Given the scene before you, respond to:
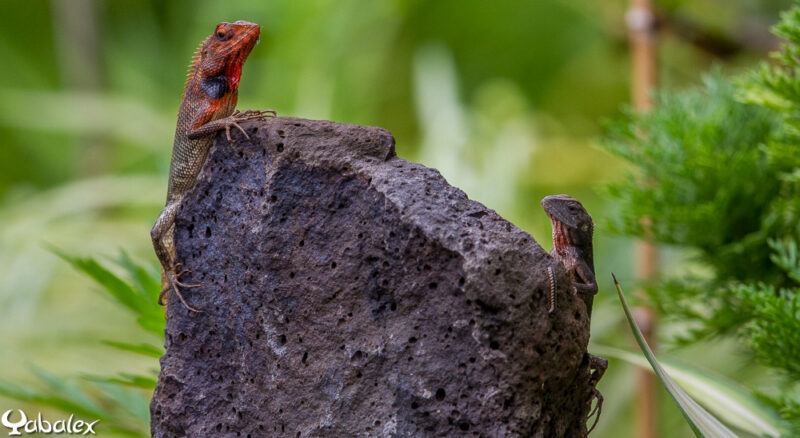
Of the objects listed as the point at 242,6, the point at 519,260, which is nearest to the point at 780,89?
the point at 519,260

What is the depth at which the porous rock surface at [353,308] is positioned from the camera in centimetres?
162

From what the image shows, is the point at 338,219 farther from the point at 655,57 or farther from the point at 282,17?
the point at 282,17

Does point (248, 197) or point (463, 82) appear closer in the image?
point (248, 197)

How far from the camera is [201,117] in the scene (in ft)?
7.01

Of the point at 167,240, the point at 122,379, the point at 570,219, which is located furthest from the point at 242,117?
the point at 122,379

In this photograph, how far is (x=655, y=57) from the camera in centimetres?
407

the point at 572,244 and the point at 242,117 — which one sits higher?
the point at 242,117

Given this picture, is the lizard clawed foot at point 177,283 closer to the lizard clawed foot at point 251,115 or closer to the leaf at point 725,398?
the lizard clawed foot at point 251,115

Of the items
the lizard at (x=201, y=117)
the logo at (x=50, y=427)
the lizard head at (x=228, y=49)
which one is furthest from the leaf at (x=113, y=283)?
the lizard head at (x=228, y=49)

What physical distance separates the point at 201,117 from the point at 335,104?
4.55 m

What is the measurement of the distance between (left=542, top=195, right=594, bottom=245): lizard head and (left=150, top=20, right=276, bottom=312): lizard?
0.80 m

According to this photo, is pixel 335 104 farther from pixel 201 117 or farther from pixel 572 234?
pixel 572 234

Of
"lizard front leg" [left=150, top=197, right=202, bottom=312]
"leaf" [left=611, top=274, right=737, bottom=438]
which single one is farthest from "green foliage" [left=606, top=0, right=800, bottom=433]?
"lizard front leg" [left=150, top=197, right=202, bottom=312]

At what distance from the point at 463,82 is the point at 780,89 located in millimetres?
6394
